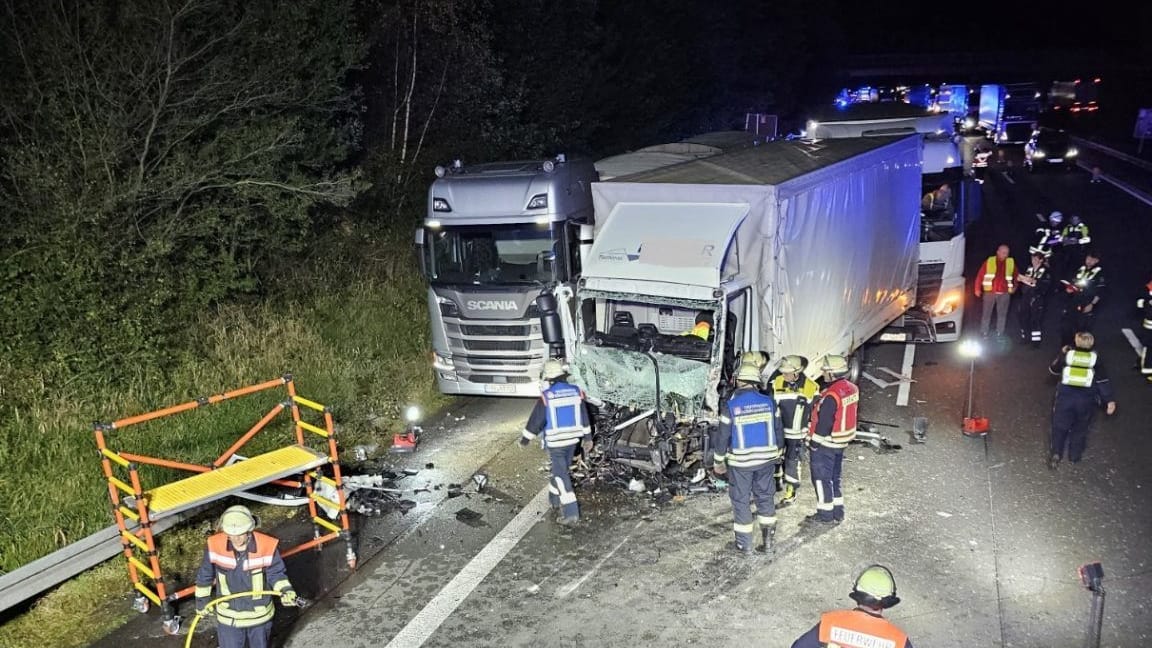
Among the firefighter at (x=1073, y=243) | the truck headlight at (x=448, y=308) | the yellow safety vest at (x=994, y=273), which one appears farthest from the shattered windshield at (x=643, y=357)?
the firefighter at (x=1073, y=243)

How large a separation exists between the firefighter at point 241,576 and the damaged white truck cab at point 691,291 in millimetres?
3797

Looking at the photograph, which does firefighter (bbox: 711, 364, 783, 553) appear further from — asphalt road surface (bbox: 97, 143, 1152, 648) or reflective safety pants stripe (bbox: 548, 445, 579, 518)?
reflective safety pants stripe (bbox: 548, 445, 579, 518)

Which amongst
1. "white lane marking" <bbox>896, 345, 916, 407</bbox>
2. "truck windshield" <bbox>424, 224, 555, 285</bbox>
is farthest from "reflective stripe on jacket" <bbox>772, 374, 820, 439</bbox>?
"truck windshield" <bbox>424, 224, 555, 285</bbox>

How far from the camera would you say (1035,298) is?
13.1 meters

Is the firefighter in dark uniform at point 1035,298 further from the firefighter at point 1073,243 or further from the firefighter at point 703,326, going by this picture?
the firefighter at point 703,326

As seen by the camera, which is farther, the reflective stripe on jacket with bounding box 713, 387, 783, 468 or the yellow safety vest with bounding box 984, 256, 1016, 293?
the yellow safety vest with bounding box 984, 256, 1016, 293

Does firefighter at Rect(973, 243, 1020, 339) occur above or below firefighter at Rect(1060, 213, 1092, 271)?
below

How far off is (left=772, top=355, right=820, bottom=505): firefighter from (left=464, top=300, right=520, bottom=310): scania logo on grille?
11.2 feet

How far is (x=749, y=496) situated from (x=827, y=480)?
85cm

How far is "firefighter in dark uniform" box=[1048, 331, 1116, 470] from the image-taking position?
8.37 metres

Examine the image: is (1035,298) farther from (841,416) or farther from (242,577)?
(242,577)

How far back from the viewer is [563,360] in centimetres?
917

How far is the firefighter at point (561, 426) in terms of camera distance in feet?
25.0

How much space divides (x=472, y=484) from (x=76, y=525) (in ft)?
11.0
